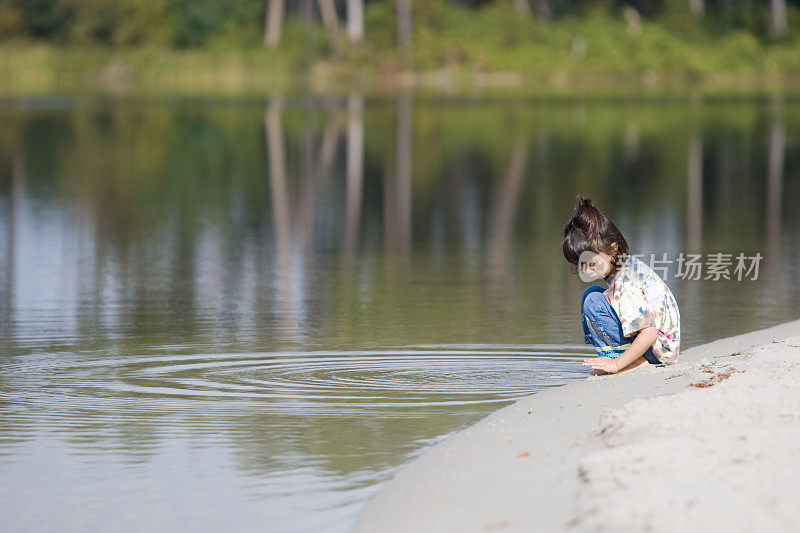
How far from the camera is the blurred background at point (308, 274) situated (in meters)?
6.53

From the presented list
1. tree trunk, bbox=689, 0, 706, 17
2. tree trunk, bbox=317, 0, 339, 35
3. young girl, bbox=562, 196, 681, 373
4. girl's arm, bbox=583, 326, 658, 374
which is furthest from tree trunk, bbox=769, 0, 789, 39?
girl's arm, bbox=583, 326, 658, 374

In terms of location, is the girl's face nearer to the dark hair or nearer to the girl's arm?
the dark hair

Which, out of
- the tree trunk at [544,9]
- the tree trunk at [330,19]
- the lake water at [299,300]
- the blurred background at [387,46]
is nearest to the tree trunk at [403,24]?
the blurred background at [387,46]

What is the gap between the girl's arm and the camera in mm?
7219

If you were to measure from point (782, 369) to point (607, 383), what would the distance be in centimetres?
91

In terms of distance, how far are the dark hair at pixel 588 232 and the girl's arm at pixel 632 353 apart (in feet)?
1.38

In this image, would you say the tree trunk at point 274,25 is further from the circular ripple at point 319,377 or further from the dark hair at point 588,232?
the dark hair at point 588,232

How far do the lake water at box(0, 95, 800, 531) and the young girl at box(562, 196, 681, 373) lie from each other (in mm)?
645

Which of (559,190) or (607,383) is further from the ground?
(559,190)

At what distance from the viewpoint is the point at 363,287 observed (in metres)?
11.9

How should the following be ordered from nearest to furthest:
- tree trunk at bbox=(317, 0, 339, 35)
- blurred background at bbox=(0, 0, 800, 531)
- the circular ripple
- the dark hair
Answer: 1. blurred background at bbox=(0, 0, 800, 531)
2. the dark hair
3. the circular ripple
4. tree trunk at bbox=(317, 0, 339, 35)

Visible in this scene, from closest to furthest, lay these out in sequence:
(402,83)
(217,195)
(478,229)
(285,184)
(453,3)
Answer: (478,229) → (217,195) → (285,184) → (402,83) → (453,3)

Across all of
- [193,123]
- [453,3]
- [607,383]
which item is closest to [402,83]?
[453,3]

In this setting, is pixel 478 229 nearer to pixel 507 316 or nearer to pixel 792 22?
pixel 507 316
